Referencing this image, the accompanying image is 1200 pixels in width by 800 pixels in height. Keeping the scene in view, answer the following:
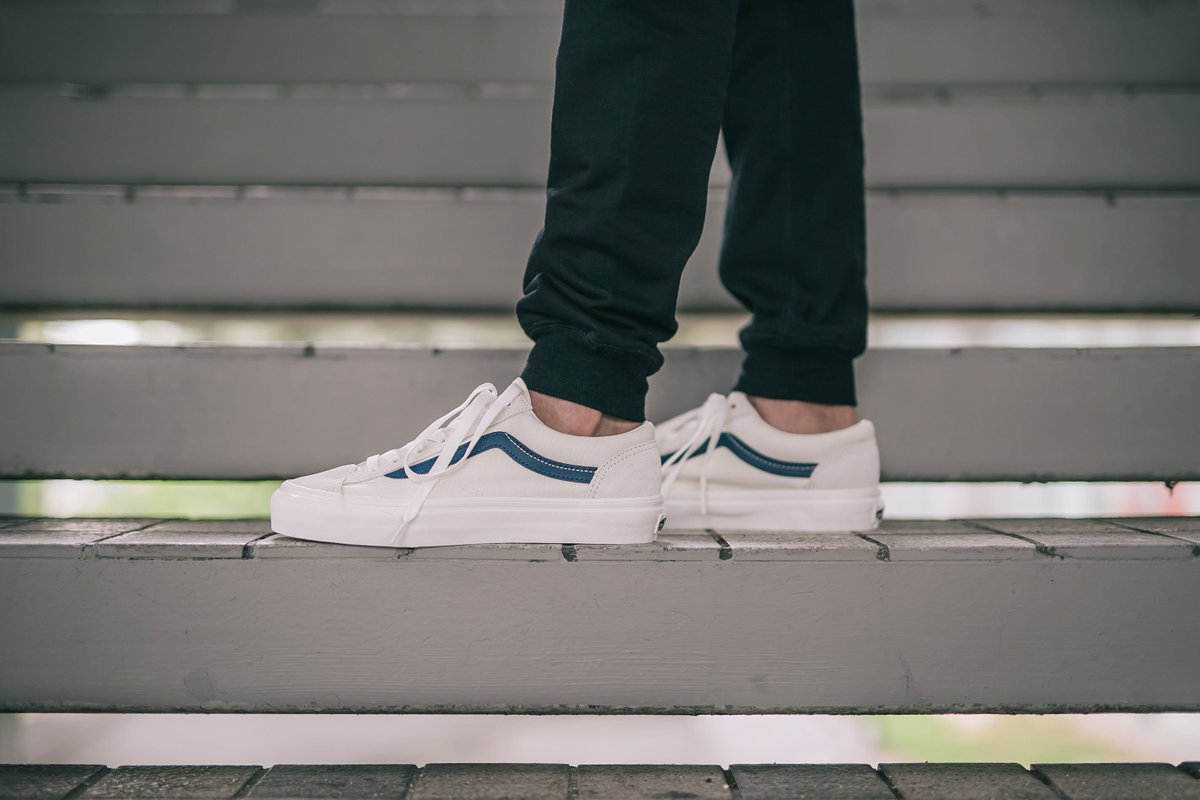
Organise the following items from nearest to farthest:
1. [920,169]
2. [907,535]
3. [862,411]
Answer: [907,535] < [862,411] < [920,169]

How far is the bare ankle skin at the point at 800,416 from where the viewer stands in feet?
3.49

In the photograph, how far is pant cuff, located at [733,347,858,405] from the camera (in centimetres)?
106

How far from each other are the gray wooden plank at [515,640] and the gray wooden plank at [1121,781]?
6 cm

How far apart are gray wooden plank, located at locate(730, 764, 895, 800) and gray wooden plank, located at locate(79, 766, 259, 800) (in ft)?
1.63

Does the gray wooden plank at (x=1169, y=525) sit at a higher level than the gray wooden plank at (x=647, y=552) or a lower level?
higher

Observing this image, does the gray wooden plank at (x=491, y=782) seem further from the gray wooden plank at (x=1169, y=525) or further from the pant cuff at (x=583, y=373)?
the gray wooden plank at (x=1169, y=525)

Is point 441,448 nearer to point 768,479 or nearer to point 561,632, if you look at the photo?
point 561,632

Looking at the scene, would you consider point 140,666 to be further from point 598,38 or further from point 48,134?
point 48,134

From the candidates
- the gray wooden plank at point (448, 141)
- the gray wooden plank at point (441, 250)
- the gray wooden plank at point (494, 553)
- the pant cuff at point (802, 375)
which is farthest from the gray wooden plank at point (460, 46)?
the gray wooden plank at point (494, 553)

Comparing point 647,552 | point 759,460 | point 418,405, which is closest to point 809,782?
point 647,552

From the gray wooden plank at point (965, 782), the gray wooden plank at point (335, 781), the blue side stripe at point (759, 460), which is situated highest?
the blue side stripe at point (759, 460)

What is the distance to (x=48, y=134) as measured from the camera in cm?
144

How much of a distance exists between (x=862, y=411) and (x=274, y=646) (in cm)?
89

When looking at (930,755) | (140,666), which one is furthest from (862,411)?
(140,666)
